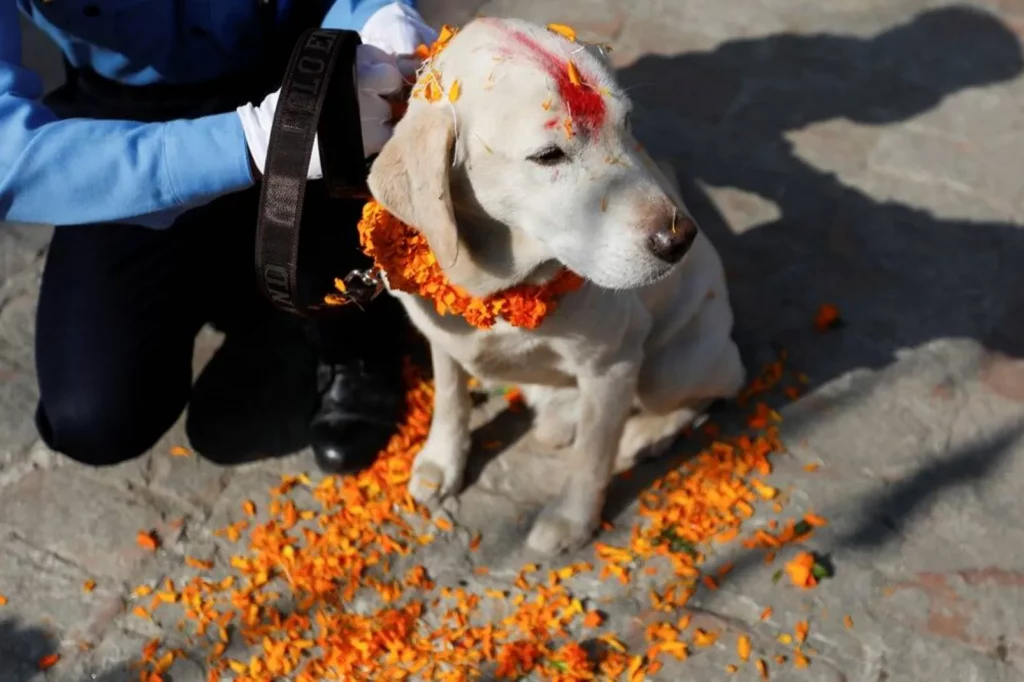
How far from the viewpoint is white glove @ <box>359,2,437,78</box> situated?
7.96 feet

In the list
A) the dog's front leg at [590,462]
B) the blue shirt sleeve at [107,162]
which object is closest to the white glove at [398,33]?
the blue shirt sleeve at [107,162]

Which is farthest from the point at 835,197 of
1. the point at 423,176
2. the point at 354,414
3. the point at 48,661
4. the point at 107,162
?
the point at 48,661

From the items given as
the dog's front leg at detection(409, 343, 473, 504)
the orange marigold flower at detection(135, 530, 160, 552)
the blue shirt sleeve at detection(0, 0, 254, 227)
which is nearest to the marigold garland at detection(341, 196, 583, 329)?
the blue shirt sleeve at detection(0, 0, 254, 227)

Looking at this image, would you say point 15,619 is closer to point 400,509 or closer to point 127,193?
point 400,509

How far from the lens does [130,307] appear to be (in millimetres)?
3064

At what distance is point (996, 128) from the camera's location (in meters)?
4.31

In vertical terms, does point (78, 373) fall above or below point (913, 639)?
above

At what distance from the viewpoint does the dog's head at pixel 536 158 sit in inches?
78.2

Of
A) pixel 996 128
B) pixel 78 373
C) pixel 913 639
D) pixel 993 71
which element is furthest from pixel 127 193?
pixel 993 71

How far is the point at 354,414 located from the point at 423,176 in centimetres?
140

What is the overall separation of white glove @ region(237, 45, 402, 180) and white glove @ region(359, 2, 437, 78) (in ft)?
0.37

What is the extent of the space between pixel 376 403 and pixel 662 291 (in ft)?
3.64

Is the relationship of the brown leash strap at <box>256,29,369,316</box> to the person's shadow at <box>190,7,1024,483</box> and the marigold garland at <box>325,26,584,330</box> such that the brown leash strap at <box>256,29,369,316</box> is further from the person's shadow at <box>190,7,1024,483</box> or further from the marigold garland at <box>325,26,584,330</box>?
the person's shadow at <box>190,7,1024,483</box>

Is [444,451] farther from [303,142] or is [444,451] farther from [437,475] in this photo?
[303,142]
